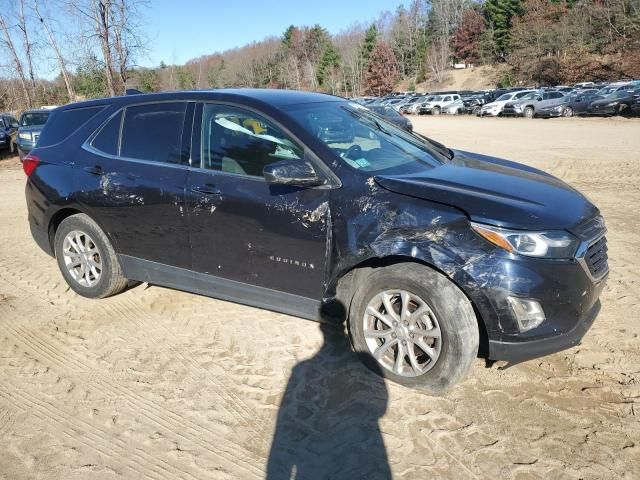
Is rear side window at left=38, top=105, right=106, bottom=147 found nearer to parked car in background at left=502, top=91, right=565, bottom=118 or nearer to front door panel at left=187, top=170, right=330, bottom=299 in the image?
front door panel at left=187, top=170, right=330, bottom=299

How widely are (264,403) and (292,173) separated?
4.77 feet

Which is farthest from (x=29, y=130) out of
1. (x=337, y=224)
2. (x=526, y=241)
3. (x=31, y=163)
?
(x=526, y=241)

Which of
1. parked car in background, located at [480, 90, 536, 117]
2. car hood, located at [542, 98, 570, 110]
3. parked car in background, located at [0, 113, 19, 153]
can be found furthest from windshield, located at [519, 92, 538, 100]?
parked car in background, located at [0, 113, 19, 153]

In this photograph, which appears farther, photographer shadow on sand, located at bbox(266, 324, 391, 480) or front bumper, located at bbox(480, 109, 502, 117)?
front bumper, located at bbox(480, 109, 502, 117)

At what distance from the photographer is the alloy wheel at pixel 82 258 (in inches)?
184

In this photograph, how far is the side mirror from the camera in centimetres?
325

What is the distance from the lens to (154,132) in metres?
4.18

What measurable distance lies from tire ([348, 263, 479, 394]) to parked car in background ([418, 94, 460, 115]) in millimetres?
40023

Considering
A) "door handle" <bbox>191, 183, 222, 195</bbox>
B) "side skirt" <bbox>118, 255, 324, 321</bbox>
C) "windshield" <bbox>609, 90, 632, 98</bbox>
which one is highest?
"door handle" <bbox>191, 183, 222, 195</bbox>

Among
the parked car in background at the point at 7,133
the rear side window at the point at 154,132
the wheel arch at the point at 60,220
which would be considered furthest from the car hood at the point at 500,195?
the parked car in background at the point at 7,133

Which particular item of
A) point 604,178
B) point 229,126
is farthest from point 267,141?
point 604,178

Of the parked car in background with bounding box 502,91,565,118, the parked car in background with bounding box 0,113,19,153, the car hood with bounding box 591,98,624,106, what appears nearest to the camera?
the parked car in background with bounding box 0,113,19,153

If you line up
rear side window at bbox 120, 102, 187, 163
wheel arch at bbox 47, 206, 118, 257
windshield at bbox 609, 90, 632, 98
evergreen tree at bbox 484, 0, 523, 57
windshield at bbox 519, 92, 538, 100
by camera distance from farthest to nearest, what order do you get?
evergreen tree at bbox 484, 0, 523, 57, windshield at bbox 519, 92, 538, 100, windshield at bbox 609, 90, 632, 98, wheel arch at bbox 47, 206, 118, 257, rear side window at bbox 120, 102, 187, 163

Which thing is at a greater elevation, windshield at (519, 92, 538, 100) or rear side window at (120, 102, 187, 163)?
rear side window at (120, 102, 187, 163)
